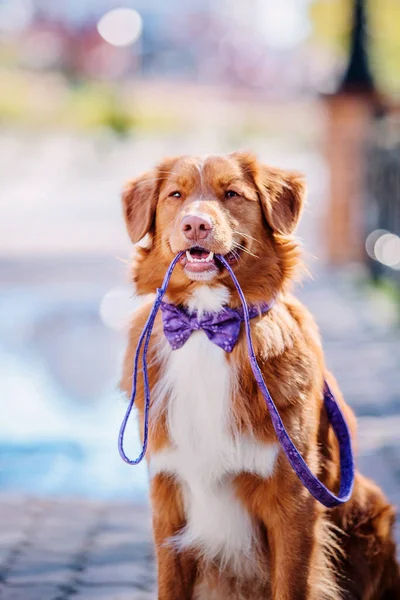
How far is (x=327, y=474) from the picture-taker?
3.15 metres

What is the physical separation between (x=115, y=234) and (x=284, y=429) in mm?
14344

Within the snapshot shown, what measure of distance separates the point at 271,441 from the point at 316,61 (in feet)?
176

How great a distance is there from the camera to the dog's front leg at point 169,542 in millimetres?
3090

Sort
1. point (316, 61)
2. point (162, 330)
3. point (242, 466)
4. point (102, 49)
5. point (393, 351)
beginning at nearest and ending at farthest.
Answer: point (242, 466), point (162, 330), point (393, 351), point (102, 49), point (316, 61)

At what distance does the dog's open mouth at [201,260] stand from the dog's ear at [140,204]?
0.30m

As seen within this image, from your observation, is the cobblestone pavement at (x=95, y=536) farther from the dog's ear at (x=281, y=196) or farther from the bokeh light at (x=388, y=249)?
the bokeh light at (x=388, y=249)

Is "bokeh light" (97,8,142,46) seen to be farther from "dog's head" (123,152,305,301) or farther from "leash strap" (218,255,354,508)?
"leash strap" (218,255,354,508)

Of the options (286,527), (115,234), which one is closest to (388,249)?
(115,234)

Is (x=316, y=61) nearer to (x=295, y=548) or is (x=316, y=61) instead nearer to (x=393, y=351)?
(x=393, y=351)

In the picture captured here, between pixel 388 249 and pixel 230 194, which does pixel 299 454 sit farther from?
pixel 388 249

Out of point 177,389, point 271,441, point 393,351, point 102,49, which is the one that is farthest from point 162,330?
point 102,49

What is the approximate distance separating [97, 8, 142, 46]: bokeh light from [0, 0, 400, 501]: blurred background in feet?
24.2

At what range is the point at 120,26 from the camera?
5638 cm

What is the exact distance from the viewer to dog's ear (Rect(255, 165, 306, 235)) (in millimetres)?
3086
